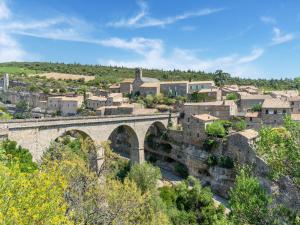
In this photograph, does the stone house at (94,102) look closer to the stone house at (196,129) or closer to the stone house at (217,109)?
the stone house at (217,109)

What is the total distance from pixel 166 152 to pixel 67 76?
8312 centimetres

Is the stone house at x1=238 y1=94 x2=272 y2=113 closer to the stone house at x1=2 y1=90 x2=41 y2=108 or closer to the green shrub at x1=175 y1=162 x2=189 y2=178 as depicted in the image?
the green shrub at x1=175 y1=162 x2=189 y2=178

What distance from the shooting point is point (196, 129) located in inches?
1807

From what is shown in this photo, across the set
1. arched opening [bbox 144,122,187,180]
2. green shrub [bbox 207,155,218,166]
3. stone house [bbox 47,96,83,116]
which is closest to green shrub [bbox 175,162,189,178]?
arched opening [bbox 144,122,187,180]

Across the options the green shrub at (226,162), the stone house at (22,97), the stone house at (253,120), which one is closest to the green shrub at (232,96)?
the stone house at (253,120)

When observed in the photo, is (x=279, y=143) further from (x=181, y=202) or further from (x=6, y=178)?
(x=181, y=202)

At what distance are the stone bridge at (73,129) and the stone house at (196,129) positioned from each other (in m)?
5.71

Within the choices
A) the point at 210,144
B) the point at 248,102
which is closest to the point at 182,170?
the point at 210,144

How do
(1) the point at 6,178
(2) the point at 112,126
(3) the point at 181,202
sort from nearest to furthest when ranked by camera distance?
(1) the point at 6,178 → (3) the point at 181,202 → (2) the point at 112,126

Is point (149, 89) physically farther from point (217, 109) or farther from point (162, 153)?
point (217, 109)

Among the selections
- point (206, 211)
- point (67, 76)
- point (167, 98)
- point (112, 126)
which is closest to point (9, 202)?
point (206, 211)

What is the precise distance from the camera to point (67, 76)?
12406 centimetres

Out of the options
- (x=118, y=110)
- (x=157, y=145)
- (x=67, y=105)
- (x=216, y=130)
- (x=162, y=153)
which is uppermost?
(x=67, y=105)

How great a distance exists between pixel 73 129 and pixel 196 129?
18426mm
